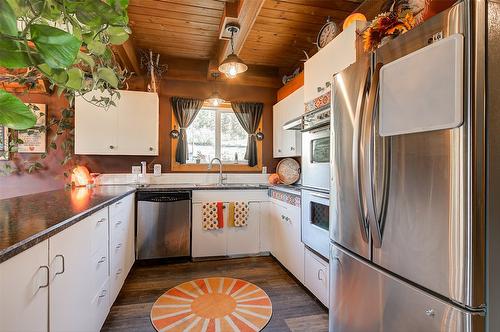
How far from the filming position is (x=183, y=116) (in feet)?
12.4

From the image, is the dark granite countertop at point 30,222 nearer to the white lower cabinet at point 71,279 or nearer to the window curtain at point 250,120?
the white lower cabinet at point 71,279

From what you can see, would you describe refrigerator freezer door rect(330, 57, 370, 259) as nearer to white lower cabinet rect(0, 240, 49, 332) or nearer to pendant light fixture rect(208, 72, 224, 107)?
white lower cabinet rect(0, 240, 49, 332)

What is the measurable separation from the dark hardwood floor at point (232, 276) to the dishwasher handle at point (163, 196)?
77cm

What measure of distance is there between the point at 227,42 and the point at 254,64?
0.93m

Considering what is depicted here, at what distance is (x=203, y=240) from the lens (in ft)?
10.5

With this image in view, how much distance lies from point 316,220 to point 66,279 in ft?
5.71

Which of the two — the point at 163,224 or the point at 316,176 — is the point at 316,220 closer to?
the point at 316,176

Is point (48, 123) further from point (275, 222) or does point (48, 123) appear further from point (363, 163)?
point (363, 163)

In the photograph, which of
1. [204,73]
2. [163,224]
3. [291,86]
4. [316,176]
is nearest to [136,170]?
[163,224]

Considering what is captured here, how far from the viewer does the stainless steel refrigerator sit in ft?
2.73

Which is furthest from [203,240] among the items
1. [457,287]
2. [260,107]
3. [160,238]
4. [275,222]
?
[457,287]

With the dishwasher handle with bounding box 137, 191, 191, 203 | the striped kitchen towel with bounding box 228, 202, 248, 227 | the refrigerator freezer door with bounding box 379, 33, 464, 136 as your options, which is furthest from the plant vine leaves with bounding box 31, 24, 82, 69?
the striped kitchen towel with bounding box 228, 202, 248, 227

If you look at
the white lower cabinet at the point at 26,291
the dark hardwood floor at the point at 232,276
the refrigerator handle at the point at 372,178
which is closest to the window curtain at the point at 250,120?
the dark hardwood floor at the point at 232,276

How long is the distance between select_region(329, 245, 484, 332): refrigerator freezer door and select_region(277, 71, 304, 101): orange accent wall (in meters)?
2.13
